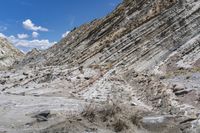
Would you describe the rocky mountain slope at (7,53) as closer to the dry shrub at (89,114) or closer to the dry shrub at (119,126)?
the dry shrub at (89,114)

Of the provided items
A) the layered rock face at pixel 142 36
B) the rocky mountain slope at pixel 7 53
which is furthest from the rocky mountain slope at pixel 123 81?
the rocky mountain slope at pixel 7 53

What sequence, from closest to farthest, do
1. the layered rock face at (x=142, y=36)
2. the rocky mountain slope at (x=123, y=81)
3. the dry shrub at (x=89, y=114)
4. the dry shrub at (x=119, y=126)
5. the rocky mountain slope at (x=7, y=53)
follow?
the dry shrub at (x=119, y=126)
the rocky mountain slope at (x=123, y=81)
the dry shrub at (x=89, y=114)
the layered rock face at (x=142, y=36)
the rocky mountain slope at (x=7, y=53)

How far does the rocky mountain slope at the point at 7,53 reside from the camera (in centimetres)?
8854

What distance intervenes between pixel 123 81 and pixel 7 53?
227 feet

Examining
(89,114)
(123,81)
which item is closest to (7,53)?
(123,81)

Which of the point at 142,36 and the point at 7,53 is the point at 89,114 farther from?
the point at 7,53

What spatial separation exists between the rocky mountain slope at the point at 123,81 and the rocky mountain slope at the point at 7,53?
4185 cm

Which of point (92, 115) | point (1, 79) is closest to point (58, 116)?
point (92, 115)

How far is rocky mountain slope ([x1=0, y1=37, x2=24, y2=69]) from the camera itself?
88537mm

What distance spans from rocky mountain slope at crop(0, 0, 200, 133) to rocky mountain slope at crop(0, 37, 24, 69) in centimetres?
4185

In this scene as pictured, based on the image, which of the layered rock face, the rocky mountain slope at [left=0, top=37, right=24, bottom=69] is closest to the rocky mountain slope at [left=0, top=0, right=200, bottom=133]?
the layered rock face

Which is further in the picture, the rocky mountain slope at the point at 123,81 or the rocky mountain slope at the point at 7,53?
the rocky mountain slope at the point at 7,53

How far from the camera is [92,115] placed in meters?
18.2

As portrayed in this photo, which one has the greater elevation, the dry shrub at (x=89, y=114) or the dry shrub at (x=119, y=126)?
the dry shrub at (x=89, y=114)
